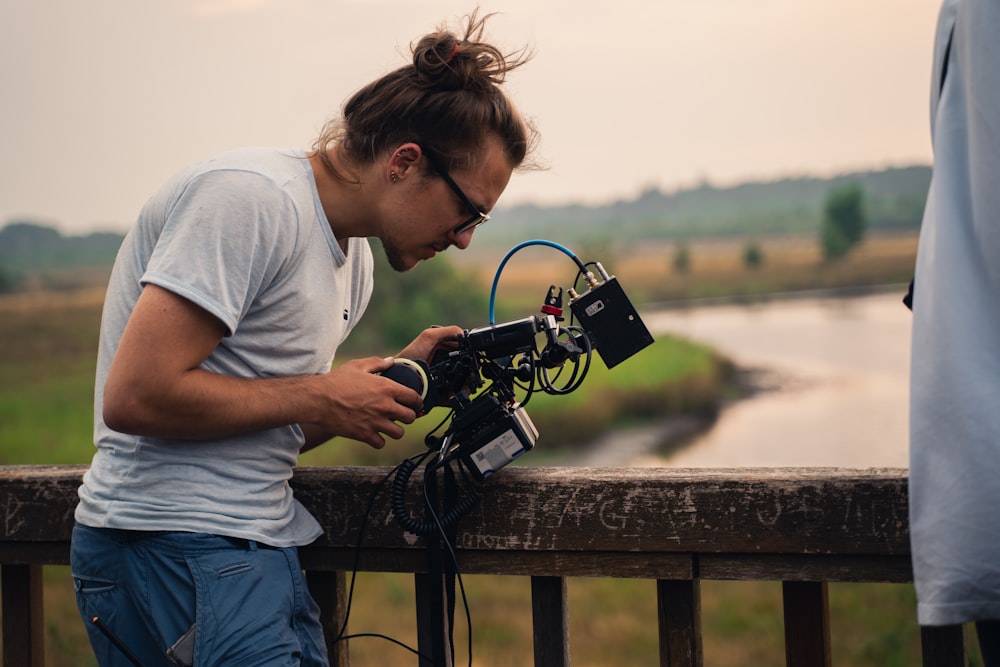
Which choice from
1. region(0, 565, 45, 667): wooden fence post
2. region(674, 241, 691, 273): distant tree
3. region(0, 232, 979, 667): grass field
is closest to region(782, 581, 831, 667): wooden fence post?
region(0, 565, 45, 667): wooden fence post

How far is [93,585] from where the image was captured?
75.5 inches

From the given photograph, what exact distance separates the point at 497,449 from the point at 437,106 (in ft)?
2.55

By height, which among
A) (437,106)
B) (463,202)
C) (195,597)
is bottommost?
(195,597)

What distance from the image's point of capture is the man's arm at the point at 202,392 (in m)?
1.69

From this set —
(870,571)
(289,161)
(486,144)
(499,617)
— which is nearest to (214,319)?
(289,161)

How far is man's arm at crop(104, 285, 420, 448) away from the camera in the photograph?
1688 millimetres

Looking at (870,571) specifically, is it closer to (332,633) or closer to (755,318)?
(332,633)

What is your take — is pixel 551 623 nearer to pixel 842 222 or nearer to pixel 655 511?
pixel 655 511

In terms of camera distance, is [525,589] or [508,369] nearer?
[508,369]

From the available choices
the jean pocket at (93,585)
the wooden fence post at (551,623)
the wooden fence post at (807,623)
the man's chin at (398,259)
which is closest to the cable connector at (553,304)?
the man's chin at (398,259)

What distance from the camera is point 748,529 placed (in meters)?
1.77

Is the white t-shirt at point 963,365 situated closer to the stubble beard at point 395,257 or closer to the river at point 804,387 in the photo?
the stubble beard at point 395,257

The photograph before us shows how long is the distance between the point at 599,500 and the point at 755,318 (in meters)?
114

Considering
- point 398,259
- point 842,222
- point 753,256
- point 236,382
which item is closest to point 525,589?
point 398,259
